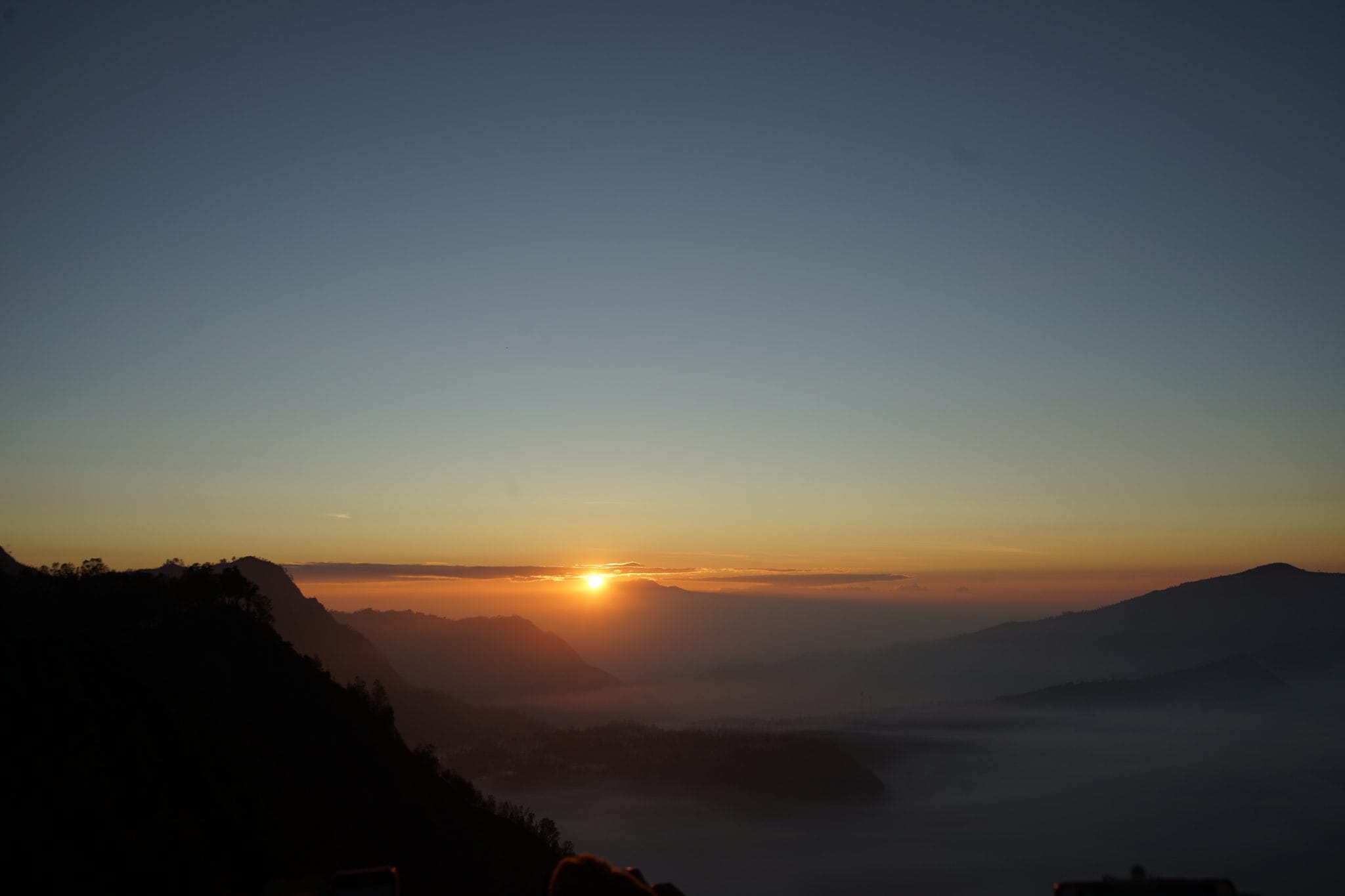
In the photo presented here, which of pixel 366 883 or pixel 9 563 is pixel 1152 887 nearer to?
pixel 366 883

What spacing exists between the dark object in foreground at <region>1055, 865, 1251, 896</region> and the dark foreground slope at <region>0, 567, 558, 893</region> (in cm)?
836

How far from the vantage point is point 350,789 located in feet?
231

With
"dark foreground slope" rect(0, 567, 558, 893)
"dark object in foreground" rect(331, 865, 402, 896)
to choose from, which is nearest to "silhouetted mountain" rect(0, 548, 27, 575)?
"dark foreground slope" rect(0, 567, 558, 893)

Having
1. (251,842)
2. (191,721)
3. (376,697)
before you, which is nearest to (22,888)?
(251,842)

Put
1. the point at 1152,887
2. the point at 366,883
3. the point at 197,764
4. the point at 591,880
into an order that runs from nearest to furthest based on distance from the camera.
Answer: the point at 591,880 → the point at 1152,887 → the point at 366,883 → the point at 197,764

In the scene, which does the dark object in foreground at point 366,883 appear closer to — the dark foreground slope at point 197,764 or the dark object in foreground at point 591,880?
the dark foreground slope at point 197,764

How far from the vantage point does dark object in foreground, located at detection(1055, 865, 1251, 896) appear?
11281 millimetres

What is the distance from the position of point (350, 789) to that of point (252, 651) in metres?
19.9

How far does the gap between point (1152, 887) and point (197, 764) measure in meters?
54.9

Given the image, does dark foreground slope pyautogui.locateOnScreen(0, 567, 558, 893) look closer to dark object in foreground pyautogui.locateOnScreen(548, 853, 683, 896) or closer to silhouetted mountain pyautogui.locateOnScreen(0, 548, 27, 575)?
dark object in foreground pyautogui.locateOnScreen(548, 853, 683, 896)

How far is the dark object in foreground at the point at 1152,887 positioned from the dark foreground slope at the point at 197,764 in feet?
27.4

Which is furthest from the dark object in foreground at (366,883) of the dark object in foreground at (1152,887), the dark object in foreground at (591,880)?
the dark object in foreground at (1152,887)

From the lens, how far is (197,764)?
49.8 m

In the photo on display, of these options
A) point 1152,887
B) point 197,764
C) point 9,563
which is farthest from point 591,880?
point 9,563
